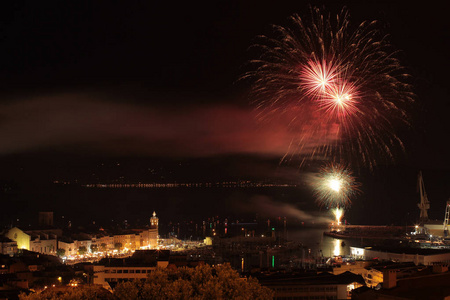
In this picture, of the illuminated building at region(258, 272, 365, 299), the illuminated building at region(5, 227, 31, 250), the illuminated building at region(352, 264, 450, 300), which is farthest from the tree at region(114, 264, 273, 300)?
the illuminated building at region(5, 227, 31, 250)

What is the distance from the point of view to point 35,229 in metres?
22.2

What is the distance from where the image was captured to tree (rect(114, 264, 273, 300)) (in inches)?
202

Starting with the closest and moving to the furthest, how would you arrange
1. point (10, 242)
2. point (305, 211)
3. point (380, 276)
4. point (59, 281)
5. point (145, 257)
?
point (380, 276) → point (59, 281) → point (145, 257) → point (10, 242) → point (305, 211)

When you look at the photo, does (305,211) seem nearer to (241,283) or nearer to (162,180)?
(241,283)

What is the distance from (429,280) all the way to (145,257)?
902 centimetres

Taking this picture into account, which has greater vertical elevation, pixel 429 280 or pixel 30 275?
pixel 429 280

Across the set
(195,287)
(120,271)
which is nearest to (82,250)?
(120,271)

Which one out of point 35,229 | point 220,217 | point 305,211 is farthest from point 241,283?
point 305,211

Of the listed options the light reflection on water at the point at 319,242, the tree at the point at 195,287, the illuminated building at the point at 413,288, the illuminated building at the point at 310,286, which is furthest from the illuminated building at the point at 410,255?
the tree at the point at 195,287

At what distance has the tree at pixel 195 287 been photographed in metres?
5.12

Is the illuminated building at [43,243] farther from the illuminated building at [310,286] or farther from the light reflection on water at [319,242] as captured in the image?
the illuminated building at [310,286]

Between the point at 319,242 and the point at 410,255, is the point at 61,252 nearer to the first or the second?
the point at 410,255

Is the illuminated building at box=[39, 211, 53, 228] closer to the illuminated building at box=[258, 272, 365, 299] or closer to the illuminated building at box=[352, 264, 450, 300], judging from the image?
the illuminated building at box=[258, 272, 365, 299]

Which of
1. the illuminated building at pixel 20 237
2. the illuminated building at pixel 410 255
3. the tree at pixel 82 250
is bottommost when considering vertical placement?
the tree at pixel 82 250
